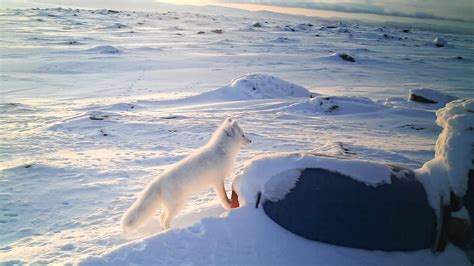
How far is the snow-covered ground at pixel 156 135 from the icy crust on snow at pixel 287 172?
0.92 ft

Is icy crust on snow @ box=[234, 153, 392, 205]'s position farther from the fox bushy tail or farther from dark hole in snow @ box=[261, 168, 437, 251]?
the fox bushy tail

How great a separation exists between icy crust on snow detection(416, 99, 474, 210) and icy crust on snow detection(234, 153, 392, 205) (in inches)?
16.8

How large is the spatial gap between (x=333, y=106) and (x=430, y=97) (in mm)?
3652

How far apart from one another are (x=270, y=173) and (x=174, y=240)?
117cm

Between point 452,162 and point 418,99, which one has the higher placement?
point 452,162

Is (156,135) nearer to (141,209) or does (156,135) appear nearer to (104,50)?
(141,209)

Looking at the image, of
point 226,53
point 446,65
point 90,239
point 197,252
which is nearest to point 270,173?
point 197,252

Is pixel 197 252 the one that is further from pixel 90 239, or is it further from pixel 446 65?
pixel 446 65

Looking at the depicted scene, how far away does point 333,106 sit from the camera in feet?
32.7

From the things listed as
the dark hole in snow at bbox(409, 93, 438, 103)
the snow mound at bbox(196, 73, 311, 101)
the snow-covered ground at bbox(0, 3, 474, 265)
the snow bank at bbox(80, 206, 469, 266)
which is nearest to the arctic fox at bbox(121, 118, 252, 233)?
the snow-covered ground at bbox(0, 3, 474, 265)

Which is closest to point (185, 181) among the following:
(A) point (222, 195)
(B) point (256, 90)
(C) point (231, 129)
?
(A) point (222, 195)

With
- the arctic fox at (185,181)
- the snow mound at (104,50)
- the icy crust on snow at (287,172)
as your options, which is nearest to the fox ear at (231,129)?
the arctic fox at (185,181)

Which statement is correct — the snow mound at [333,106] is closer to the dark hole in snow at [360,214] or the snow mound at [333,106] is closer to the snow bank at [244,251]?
the dark hole in snow at [360,214]

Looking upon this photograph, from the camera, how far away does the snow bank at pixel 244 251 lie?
3.08m
